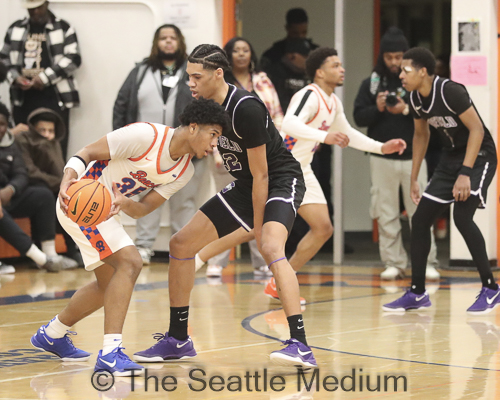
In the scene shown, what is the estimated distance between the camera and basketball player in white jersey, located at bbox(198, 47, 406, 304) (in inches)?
244

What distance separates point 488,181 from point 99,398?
3593mm

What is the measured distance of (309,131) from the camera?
6.05 metres

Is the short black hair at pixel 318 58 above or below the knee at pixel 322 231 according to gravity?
above

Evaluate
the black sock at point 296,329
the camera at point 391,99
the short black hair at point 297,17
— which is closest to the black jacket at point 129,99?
the short black hair at point 297,17

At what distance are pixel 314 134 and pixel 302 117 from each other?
11.0 inches

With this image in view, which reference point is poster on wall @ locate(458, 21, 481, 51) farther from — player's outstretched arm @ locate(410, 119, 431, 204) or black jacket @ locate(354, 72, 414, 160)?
player's outstretched arm @ locate(410, 119, 431, 204)

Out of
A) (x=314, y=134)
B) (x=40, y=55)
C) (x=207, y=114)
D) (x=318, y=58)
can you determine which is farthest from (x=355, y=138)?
(x=40, y=55)

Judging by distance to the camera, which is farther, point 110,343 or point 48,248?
point 48,248

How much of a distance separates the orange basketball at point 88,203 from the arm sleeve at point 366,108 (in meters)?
4.54

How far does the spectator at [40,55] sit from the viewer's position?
30.3 feet

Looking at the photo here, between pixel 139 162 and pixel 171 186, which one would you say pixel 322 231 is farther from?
pixel 139 162

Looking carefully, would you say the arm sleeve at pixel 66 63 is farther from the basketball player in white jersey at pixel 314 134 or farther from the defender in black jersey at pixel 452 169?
the defender in black jersey at pixel 452 169

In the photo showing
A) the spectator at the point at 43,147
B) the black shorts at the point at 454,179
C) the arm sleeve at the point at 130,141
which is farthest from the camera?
the spectator at the point at 43,147

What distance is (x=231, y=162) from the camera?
4.46 metres
